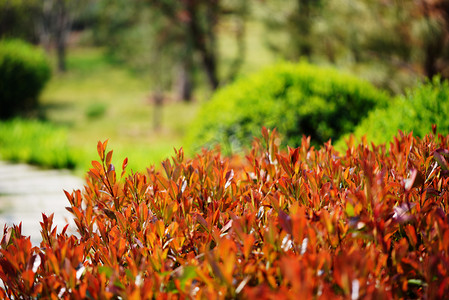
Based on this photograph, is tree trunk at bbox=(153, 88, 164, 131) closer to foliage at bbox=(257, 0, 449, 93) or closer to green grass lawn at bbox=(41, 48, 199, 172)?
green grass lawn at bbox=(41, 48, 199, 172)

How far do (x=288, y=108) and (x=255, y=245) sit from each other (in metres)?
3.45

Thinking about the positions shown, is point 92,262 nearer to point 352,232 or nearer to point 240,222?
point 240,222

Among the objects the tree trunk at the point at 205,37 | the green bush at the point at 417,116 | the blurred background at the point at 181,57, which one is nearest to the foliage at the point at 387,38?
the blurred background at the point at 181,57

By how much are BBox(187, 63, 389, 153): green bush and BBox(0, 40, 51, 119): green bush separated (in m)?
10.2

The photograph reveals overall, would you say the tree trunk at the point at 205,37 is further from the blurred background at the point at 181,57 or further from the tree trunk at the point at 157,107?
the tree trunk at the point at 157,107

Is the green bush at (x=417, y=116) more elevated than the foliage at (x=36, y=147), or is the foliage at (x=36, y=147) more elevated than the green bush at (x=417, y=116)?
the green bush at (x=417, y=116)

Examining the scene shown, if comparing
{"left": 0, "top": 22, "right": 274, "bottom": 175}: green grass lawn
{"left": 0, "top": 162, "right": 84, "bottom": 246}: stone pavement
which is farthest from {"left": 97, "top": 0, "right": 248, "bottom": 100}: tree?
{"left": 0, "top": 162, "right": 84, "bottom": 246}: stone pavement

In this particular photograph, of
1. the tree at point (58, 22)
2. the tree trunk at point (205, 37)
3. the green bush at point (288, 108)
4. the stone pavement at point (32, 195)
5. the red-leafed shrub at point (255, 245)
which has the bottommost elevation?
the stone pavement at point (32, 195)

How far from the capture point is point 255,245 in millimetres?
1508

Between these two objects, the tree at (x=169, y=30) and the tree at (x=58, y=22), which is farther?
the tree at (x=58, y=22)

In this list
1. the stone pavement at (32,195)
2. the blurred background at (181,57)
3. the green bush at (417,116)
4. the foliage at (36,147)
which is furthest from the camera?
the blurred background at (181,57)

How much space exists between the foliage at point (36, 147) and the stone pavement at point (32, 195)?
186 mm

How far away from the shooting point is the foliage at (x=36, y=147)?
22.4 ft

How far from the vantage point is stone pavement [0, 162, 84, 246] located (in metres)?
4.03
